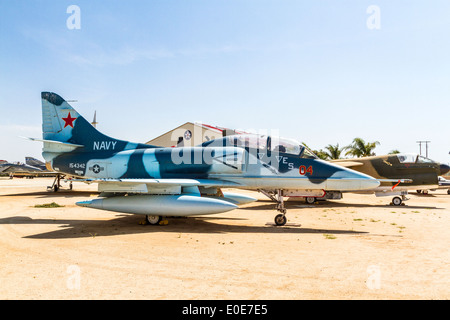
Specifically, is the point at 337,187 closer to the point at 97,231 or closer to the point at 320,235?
the point at 320,235

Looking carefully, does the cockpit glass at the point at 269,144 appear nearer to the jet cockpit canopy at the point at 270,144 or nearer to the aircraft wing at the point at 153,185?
the jet cockpit canopy at the point at 270,144

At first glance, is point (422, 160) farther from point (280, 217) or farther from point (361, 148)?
point (361, 148)

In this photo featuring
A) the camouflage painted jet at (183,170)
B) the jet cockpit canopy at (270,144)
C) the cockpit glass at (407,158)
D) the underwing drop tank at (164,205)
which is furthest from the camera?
the cockpit glass at (407,158)

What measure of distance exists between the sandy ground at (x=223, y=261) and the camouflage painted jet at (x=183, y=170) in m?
0.92

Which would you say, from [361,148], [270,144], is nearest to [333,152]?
[361,148]

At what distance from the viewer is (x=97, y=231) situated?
1001 centimetres

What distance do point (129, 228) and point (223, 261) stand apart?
201 inches

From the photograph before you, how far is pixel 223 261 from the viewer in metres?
6.54

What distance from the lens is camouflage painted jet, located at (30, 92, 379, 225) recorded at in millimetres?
10672

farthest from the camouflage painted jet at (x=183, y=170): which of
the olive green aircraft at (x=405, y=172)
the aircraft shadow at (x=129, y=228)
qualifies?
the olive green aircraft at (x=405, y=172)

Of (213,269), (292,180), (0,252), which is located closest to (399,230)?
(292,180)

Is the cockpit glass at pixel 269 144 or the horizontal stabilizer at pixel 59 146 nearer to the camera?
the cockpit glass at pixel 269 144

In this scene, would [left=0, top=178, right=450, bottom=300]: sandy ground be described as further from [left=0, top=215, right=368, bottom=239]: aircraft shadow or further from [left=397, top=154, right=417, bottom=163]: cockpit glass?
[left=397, top=154, right=417, bottom=163]: cockpit glass

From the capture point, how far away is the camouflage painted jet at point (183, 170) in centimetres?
1067
